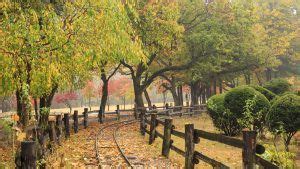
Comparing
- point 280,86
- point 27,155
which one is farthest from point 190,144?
point 280,86

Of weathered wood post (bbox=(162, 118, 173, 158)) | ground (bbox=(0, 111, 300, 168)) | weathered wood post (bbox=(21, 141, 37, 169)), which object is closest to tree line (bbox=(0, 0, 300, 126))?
ground (bbox=(0, 111, 300, 168))

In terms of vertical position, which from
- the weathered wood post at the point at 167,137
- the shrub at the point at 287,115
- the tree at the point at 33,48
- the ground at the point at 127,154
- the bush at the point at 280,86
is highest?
the tree at the point at 33,48

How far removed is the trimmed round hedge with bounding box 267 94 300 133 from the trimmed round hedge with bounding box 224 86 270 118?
9.30 feet

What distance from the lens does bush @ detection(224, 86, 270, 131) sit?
16406 millimetres

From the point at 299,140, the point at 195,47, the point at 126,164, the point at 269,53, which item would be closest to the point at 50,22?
the point at 126,164

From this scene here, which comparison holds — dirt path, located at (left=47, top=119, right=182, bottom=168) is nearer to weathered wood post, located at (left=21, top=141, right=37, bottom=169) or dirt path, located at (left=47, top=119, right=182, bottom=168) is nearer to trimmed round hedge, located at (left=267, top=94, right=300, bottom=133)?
trimmed round hedge, located at (left=267, top=94, right=300, bottom=133)

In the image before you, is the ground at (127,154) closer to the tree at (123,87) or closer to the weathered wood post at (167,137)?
the weathered wood post at (167,137)

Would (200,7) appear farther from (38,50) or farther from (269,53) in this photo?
(38,50)

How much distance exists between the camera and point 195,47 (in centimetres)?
3550

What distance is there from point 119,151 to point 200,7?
81.7 feet

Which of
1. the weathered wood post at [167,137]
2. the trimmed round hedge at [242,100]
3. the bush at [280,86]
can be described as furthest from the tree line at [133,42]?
the bush at [280,86]

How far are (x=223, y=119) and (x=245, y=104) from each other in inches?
72.3

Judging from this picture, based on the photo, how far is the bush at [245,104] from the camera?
16406 millimetres

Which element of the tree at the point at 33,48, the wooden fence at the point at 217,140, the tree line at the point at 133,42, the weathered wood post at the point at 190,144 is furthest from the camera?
the tree line at the point at 133,42
